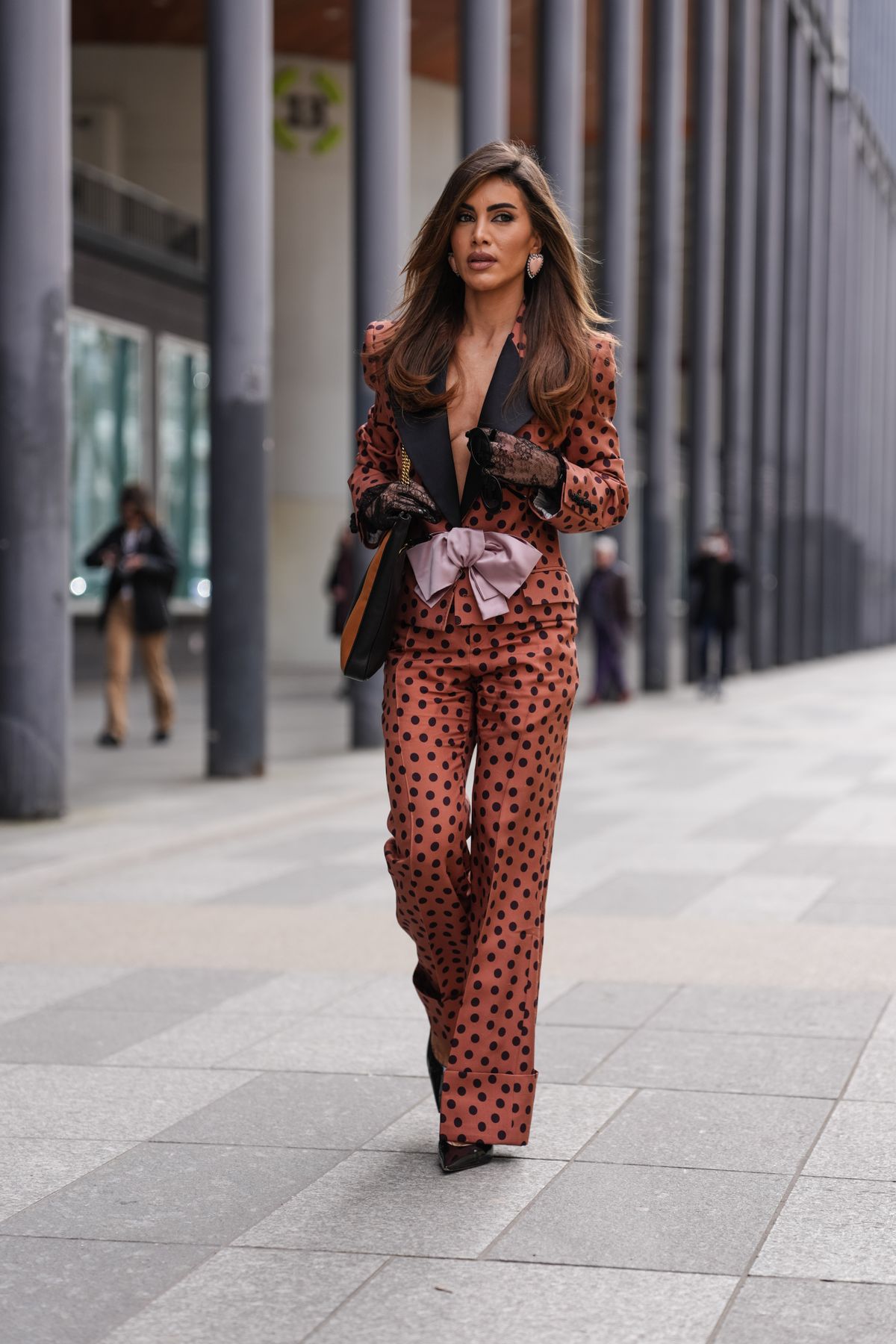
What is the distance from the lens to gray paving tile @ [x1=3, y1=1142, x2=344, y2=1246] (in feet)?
12.8

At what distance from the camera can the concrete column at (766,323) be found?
32938 mm

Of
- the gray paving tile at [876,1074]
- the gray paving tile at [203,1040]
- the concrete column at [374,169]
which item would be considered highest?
the concrete column at [374,169]

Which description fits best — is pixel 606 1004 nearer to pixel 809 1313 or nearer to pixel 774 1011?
pixel 774 1011

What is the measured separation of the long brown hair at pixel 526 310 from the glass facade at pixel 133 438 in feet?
68.2

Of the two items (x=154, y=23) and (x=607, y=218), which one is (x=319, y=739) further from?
(x=154, y=23)

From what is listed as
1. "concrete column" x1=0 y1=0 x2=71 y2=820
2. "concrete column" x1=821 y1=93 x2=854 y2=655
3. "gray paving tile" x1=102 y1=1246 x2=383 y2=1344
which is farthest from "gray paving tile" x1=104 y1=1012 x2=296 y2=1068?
"concrete column" x1=821 y1=93 x2=854 y2=655

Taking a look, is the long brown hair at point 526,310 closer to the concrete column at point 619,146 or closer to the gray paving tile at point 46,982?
the gray paving tile at point 46,982

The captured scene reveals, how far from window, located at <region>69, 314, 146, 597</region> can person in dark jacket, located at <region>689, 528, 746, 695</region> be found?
7.43 meters

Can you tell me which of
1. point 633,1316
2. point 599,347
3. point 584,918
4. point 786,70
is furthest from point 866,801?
point 786,70

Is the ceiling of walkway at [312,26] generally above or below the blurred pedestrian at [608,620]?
above

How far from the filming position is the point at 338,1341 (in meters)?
3.29

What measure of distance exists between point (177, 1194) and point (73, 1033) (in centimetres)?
167

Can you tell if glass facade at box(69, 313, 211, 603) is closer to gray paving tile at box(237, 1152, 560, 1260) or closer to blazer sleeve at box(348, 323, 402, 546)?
blazer sleeve at box(348, 323, 402, 546)

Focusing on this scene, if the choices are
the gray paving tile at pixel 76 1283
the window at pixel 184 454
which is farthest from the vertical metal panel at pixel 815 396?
the gray paving tile at pixel 76 1283
